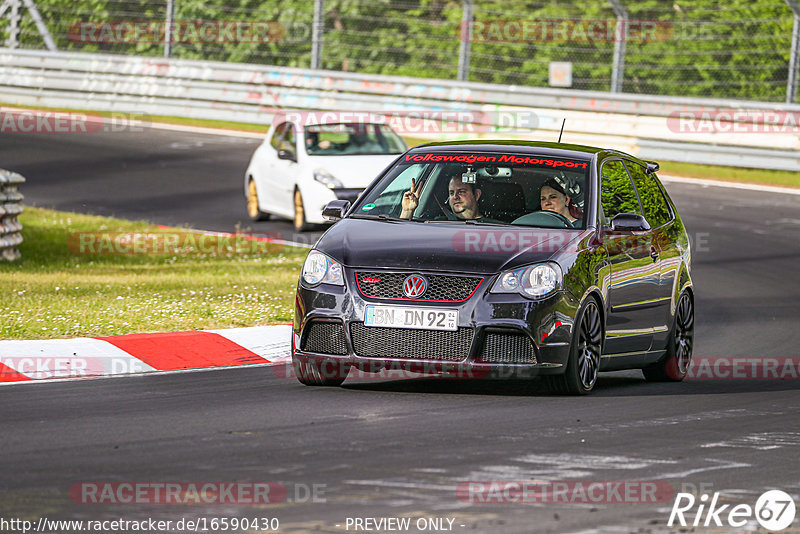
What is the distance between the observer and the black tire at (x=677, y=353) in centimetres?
1096

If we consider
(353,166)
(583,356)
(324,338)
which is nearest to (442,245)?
(324,338)

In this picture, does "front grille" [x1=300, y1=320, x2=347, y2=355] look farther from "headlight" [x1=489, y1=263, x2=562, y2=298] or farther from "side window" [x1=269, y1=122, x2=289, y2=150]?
"side window" [x1=269, y1=122, x2=289, y2=150]

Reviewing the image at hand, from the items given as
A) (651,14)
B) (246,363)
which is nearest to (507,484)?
(246,363)

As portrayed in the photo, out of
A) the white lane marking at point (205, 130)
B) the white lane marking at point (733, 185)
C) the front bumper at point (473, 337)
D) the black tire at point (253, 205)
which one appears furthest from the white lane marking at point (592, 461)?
the white lane marking at point (205, 130)

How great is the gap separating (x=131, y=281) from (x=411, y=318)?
21.8 feet

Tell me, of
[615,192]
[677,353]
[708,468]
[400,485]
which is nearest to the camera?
[400,485]

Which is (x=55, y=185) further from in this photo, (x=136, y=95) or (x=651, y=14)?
(x=651, y=14)

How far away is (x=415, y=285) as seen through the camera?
9078 millimetres

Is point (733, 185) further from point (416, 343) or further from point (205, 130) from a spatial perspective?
point (416, 343)

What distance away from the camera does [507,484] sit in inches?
269

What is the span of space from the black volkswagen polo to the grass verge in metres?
2.50

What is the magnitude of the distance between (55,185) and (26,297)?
11514mm

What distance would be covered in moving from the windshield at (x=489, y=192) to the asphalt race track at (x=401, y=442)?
3.50 ft

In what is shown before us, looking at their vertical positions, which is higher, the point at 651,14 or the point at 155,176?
the point at 651,14
